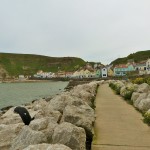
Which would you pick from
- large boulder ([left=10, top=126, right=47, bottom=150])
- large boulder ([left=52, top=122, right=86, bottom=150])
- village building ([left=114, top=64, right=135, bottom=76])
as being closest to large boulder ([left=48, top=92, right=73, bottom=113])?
large boulder ([left=52, top=122, right=86, bottom=150])

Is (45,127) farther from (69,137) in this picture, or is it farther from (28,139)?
(69,137)

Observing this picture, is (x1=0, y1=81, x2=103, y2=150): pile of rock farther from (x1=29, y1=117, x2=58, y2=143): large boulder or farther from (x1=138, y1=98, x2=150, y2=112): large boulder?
(x1=138, y1=98, x2=150, y2=112): large boulder

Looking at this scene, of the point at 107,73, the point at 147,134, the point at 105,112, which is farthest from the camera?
the point at 107,73

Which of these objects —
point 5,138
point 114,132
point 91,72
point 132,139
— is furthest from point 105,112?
point 91,72

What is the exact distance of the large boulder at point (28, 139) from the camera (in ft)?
21.7

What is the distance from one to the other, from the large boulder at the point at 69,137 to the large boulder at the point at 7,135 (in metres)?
1.85

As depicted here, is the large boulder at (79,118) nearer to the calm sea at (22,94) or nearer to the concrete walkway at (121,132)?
the concrete walkway at (121,132)

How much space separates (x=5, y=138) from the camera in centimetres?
841

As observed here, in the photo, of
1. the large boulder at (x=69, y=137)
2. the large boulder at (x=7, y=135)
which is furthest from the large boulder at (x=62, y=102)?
the large boulder at (x=69, y=137)

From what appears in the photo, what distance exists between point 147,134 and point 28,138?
409cm

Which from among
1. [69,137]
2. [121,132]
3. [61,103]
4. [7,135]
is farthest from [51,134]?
[61,103]

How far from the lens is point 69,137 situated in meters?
6.68

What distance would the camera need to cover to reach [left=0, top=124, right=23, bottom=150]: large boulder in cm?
822

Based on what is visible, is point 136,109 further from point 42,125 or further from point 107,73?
point 107,73
